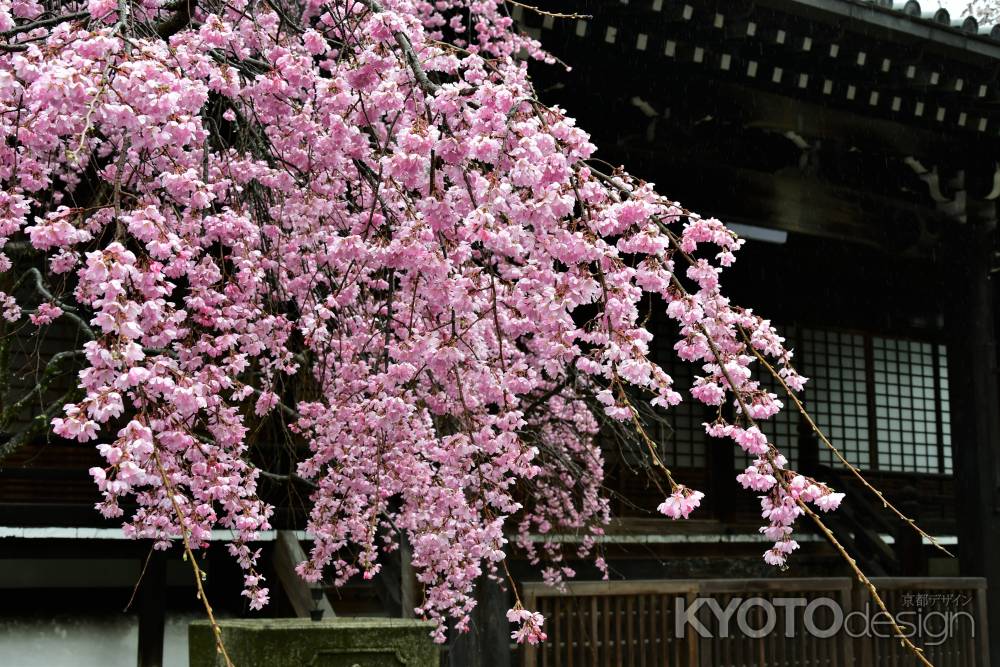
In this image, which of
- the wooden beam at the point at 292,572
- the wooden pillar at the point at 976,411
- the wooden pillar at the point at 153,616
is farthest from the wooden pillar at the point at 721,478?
the wooden pillar at the point at 153,616

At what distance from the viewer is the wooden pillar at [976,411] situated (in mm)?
9180

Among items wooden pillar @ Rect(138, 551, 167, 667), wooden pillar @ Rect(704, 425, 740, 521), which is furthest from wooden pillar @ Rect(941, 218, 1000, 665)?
wooden pillar @ Rect(138, 551, 167, 667)

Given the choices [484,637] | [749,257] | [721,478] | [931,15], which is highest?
[931,15]

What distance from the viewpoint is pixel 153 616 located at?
791 cm

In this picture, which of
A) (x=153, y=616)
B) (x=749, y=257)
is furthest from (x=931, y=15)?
(x=153, y=616)

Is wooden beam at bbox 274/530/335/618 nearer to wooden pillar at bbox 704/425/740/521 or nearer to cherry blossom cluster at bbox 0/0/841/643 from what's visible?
cherry blossom cluster at bbox 0/0/841/643

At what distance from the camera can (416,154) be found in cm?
319

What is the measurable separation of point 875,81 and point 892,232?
2124 mm

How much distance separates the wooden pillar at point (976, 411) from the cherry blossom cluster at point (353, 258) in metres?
5.37

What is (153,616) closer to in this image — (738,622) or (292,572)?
(292,572)

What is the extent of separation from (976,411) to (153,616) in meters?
6.96

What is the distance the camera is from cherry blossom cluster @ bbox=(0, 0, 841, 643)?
9.96 ft

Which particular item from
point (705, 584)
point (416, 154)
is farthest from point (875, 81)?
point (416, 154)

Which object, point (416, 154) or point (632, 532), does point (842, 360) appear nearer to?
point (632, 532)
